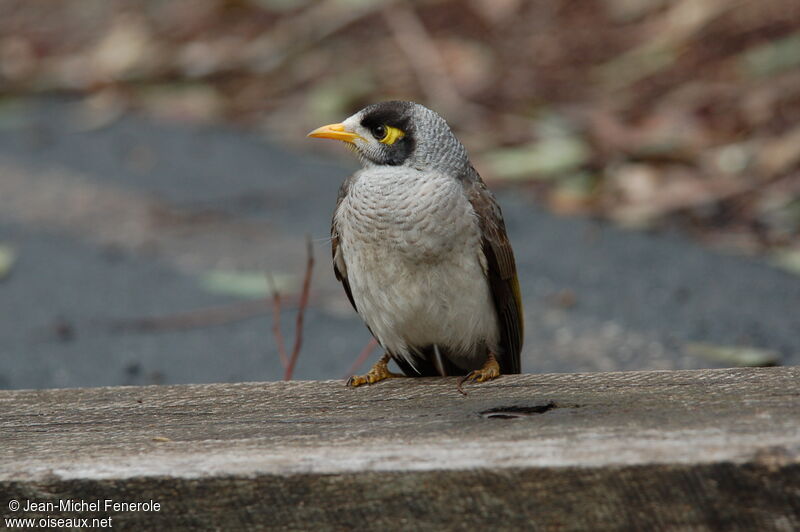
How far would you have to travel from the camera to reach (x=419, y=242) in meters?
3.33

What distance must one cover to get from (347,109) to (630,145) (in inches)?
86.5

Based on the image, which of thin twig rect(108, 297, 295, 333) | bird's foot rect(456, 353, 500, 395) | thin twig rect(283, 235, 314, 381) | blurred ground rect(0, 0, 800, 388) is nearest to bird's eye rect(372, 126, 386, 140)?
thin twig rect(283, 235, 314, 381)

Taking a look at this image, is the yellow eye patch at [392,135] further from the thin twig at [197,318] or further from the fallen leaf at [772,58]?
the fallen leaf at [772,58]

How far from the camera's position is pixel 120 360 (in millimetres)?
5078

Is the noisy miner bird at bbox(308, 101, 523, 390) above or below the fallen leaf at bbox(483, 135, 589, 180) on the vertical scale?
above

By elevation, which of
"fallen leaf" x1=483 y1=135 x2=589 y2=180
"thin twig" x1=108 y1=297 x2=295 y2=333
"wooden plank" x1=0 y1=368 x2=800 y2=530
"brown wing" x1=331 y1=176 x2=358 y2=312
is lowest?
"thin twig" x1=108 y1=297 x2=295 y2=333

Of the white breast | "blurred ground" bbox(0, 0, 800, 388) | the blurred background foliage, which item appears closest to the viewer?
the white breast

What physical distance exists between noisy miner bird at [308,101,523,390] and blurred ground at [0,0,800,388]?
1.56 ft

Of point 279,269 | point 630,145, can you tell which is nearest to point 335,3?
point 630,145

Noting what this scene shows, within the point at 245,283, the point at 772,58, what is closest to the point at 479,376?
the point at 245,283

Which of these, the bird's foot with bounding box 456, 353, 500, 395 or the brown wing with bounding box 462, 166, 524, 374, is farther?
the brown wing with bounding box 462, 166, 524, 374

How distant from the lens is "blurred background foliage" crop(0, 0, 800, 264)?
6.80 metres

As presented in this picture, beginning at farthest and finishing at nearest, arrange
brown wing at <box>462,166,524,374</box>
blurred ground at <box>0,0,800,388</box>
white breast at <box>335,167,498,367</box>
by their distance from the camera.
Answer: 1. blurred ground at <box>0,0,800,388</box>
2. brown wing at <box>462,166,524,374</box>
3. white breast at <box>335,167,498,367</box>

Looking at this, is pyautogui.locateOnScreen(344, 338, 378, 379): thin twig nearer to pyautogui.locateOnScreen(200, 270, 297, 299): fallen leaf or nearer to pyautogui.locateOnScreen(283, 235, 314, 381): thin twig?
pyautogui.locateOnScreen(283, 235, 314, 381): thin twig
